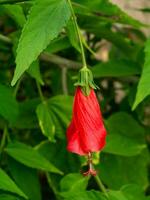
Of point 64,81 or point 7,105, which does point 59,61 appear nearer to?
point 64,81

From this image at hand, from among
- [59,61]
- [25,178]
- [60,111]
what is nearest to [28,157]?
[25,178]

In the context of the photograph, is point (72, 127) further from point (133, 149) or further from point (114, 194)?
point (133, 149)

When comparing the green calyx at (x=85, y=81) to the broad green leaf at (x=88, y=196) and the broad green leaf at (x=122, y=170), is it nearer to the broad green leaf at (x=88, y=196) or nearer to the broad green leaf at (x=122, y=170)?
the broad green leaf at (x=88, y=196)

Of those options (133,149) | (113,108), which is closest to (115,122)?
(133,149)

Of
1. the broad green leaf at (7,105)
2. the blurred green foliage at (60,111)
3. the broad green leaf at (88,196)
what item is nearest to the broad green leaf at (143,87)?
the blurred green foliage at (60,111)

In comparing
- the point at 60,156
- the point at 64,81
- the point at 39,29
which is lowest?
the point at 60,156

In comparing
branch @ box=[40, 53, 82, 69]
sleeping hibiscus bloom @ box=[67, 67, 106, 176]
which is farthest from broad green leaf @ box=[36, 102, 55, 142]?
sleeping hibiscus bloom @ box=[67, 67, 106, 176]
